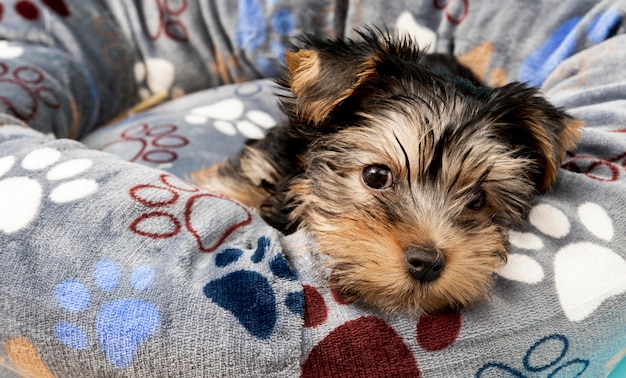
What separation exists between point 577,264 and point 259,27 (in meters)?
3.11

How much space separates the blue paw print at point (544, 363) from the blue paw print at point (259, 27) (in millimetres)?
3084

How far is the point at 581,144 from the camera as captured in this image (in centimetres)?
269

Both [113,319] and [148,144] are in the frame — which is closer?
[113,319]

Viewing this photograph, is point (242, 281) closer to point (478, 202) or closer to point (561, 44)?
point (478, 202)

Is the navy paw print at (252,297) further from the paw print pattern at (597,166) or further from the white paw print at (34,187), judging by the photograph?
the paw print pattern at (597,166)

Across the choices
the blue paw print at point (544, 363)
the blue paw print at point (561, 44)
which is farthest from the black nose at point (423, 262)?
the blue paw print at point (561, 44)

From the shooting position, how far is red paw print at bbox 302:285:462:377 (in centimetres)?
176

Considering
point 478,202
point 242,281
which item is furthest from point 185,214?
point 478,202

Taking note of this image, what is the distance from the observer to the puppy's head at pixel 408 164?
1897mm

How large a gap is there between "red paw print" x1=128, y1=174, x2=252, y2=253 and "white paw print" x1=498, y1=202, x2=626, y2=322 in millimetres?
1081

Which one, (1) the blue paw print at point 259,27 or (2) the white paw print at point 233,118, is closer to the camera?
(2) the white paw print at point 233,118

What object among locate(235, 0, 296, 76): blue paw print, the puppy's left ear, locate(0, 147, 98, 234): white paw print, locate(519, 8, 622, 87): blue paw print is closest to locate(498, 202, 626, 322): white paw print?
the puppy's left ear

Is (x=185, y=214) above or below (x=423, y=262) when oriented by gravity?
below

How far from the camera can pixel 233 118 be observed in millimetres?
4012
